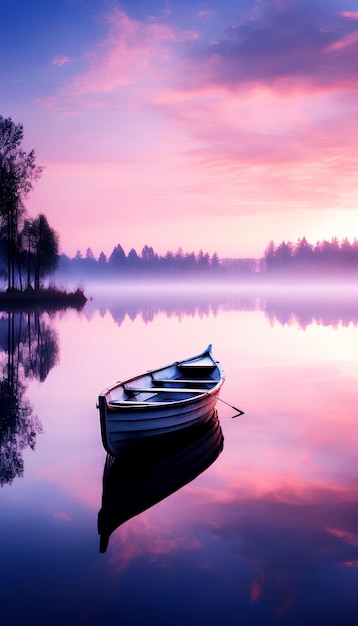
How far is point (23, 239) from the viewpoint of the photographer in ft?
226

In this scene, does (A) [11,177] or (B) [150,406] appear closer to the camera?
(B) [150,406]

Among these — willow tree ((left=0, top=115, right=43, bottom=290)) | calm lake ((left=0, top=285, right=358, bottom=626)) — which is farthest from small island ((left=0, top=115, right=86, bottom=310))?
calm lake ((left=0, top=285, right=358, bottom=626))

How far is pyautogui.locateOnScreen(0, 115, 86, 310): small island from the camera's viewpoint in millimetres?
56062

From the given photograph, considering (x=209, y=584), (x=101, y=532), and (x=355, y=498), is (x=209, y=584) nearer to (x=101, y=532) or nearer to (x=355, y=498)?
(x=101, y=532)

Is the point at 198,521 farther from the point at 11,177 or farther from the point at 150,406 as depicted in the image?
the point at 11,177

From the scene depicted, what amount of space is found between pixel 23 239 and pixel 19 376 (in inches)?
1939

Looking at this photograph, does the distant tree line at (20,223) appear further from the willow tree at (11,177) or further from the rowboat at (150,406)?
the rowboat at (150,406)

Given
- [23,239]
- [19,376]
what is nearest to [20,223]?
[23,239]

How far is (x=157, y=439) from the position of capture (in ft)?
41.9

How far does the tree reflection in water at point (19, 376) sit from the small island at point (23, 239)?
46.1 ft

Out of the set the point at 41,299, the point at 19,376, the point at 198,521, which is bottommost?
the point at 19,376

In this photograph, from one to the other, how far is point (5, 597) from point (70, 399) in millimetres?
12618

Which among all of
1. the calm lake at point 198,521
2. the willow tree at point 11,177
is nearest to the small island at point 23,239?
the willow tree at point 11,177

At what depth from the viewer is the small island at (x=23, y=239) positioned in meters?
56.1
